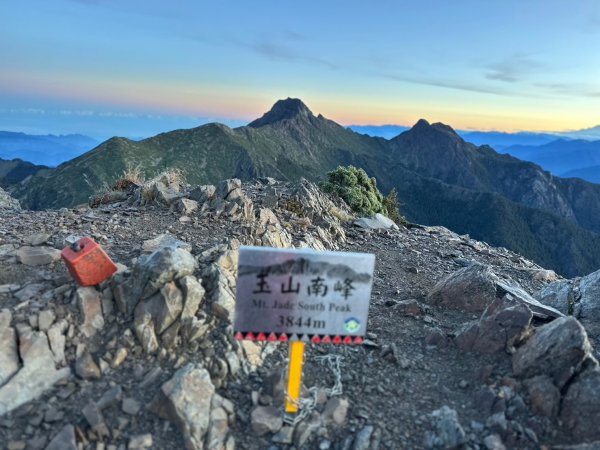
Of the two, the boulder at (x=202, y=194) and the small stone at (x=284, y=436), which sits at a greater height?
the boulder at (x=202, y=194)

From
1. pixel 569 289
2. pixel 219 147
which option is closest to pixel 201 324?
pixel 569 289

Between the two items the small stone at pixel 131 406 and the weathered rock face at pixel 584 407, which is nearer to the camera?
the small stone at pixel 131 406

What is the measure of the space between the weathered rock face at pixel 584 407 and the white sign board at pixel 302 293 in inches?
135

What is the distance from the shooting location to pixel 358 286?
6223mm

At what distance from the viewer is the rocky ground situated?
608cm

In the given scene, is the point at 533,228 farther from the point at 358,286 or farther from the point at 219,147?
the point at 358,286

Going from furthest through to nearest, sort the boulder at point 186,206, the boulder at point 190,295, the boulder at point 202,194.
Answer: the boulder at point 202,194, the boulder at point 186,206, the boulder at point 190,295

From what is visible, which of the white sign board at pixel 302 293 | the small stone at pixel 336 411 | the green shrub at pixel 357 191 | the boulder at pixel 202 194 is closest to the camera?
the white sign board at pixel 302 293

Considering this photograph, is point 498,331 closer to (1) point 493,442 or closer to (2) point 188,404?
(1) point 493,442

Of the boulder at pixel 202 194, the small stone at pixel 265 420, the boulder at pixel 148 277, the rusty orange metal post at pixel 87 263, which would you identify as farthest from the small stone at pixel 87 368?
the boulder at pixel 202 194

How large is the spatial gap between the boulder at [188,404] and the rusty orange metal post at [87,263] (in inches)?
98.9

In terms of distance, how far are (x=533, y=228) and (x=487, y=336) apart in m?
178

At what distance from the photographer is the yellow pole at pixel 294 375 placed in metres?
6.26

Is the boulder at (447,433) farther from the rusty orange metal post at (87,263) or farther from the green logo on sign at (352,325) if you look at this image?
the rusty orange metal post at (87,263)
